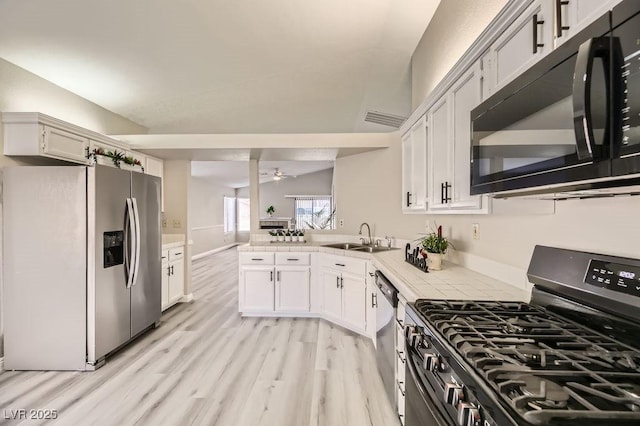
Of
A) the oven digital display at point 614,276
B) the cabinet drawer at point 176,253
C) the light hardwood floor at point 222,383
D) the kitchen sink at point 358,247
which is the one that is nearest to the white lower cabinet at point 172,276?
the cabinet drawer at point 176,253

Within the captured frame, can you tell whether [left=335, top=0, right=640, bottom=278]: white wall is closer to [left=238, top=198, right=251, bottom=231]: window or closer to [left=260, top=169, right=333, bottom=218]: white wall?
[left=260, top=169, right=333, bottom=218]: white wall

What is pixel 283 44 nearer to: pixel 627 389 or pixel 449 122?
pixel 449 122

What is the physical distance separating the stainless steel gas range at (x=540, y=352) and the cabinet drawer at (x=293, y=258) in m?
2.40

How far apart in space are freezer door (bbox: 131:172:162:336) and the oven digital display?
11.3ft

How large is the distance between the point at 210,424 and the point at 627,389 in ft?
6.78

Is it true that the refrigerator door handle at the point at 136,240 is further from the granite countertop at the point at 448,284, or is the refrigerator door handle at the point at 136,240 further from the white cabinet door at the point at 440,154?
the white cabinet door at the point at 440,154

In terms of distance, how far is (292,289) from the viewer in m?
3.74

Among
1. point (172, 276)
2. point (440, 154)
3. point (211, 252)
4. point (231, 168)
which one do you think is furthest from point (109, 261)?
point (211, 252)

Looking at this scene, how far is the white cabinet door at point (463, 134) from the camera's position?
156cm

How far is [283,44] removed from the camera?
113 inches

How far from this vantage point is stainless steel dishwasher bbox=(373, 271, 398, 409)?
73.3 inches

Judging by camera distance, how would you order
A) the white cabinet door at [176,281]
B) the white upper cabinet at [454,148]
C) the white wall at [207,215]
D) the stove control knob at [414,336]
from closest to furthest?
the stove control knob at [414,336] < the white upper cabinet at [454,148] < the white cabinet door at [176,281] < the white wall at [207,215]

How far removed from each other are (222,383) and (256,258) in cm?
165

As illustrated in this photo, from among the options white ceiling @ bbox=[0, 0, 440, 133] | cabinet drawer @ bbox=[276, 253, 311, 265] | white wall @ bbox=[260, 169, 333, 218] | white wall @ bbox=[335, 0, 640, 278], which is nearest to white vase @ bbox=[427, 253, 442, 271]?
white wall @ bbox=[335, 0, 640, 278]
